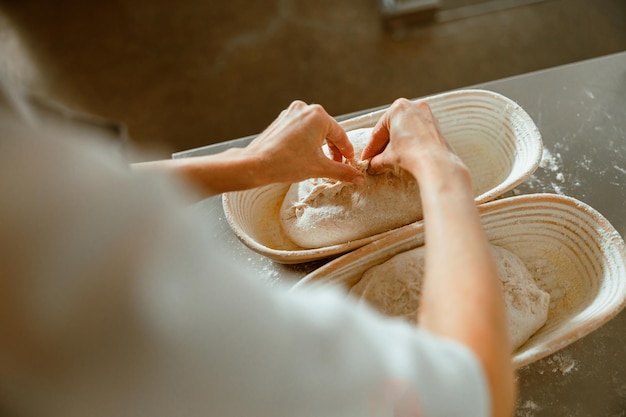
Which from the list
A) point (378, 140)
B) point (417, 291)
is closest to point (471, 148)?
point (378, 140)

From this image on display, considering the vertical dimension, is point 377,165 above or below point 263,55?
above

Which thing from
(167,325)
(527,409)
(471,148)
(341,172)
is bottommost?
(527,409)

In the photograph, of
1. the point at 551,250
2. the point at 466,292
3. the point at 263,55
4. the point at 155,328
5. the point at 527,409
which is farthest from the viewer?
the point at 263,55

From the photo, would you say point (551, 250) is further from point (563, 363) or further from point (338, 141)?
point (338, 141)

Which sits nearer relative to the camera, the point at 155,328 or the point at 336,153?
the point at 155,328

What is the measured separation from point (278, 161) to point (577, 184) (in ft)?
2.36

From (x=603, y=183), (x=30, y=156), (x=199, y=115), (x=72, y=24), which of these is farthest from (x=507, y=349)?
(x=72, y=24)

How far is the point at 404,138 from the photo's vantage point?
0.96 m

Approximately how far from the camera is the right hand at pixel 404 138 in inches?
36.0

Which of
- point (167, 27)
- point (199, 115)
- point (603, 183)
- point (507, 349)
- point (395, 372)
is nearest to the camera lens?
point (395, 372)

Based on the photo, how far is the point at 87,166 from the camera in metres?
0.36

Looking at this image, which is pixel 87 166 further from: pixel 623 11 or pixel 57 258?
pixel 623 11

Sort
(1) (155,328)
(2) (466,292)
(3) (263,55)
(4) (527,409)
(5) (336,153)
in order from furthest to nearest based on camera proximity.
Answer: (3) (263,55), (5) (336,153), (4) (527,409), (2) (466,292), (1) (155,328)

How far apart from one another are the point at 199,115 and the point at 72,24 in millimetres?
1186
